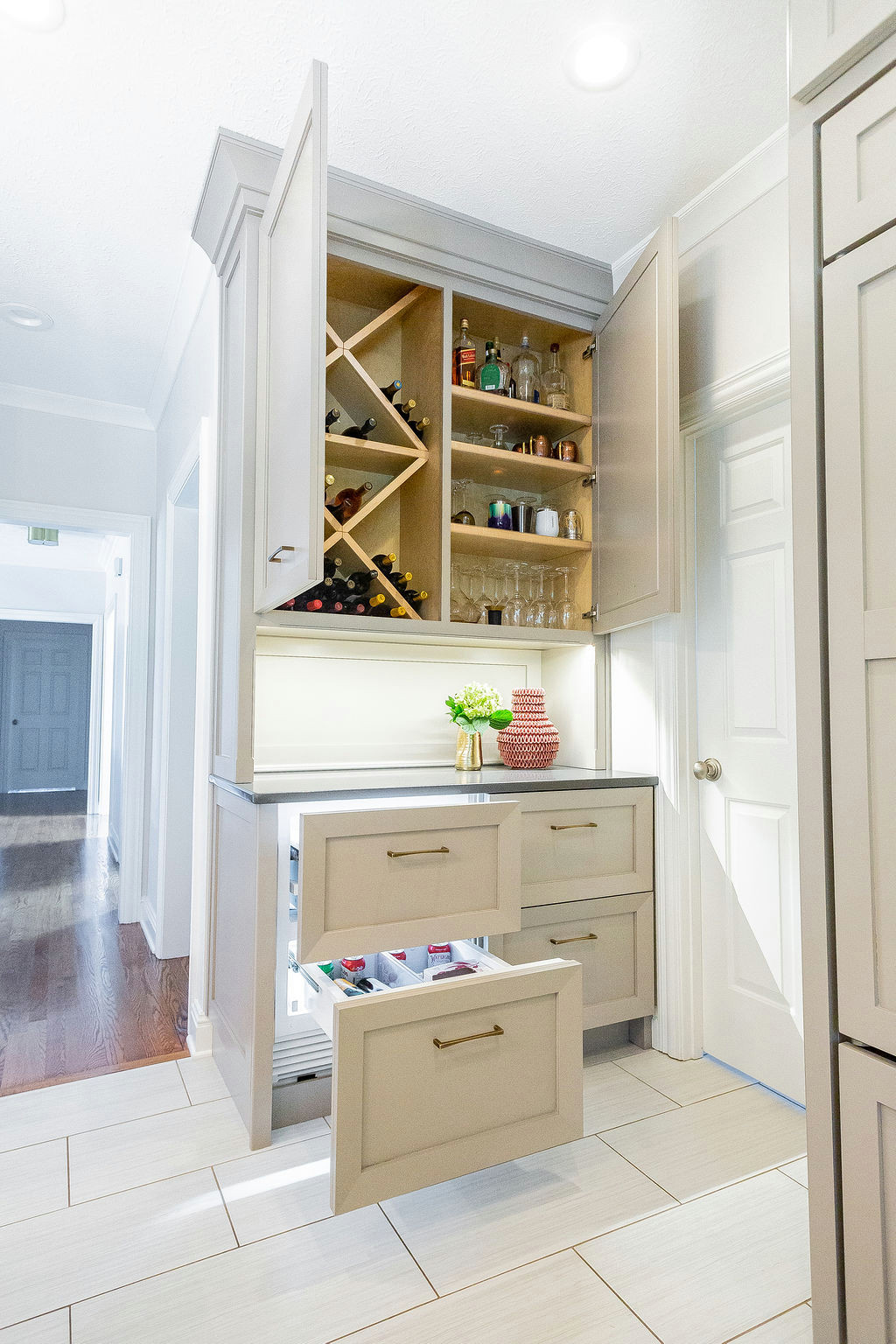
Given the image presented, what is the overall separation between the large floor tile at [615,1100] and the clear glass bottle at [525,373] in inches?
81.9

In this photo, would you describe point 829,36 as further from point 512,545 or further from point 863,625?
point 512,545

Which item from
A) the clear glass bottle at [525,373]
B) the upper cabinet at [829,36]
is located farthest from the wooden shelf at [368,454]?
the upper cabinet at [829,36]

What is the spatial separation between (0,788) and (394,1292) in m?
10.4

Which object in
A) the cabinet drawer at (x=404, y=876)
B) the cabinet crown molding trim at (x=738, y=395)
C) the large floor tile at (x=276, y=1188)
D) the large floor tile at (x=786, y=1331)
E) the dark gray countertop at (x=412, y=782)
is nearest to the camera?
the large floor tile at (x=786, y=1331)

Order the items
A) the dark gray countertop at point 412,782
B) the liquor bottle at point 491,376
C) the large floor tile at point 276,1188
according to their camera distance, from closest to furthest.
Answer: the large floor tile at point 276,1188
the dark gray countertop at point 412,782
the liquor bottle at point 491,376

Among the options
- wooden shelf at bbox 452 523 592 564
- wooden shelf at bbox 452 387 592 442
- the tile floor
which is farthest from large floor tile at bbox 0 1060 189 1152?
wooden shelf at bbox 452 387 592 442

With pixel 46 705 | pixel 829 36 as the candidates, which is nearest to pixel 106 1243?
pixel 829 36

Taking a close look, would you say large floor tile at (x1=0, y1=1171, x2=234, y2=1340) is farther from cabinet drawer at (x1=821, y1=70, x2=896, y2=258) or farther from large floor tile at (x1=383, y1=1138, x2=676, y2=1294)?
cabinet drawer at (x1=821, y1=70, x2=896, y2=258)

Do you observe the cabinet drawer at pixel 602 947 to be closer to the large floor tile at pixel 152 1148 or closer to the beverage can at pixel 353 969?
the beverage can at pixel 353 969

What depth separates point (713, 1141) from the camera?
1.77 meters

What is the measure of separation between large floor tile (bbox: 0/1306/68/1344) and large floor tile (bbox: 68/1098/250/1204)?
1.09ft

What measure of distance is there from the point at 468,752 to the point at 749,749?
84 cm

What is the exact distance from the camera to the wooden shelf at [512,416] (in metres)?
2.38

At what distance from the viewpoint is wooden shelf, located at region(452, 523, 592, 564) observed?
2.38 m
